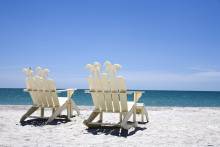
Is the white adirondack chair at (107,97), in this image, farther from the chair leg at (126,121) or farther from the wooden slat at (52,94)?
the wooden slat at (52,94)

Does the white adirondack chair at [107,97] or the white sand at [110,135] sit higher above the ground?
the white adirondack chair at [107,97]

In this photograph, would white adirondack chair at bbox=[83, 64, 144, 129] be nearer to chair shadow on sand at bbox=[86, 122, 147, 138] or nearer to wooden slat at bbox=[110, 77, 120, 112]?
wooden slat at bbox=[110, 77, 120, 112]

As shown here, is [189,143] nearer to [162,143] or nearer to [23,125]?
[162,143]

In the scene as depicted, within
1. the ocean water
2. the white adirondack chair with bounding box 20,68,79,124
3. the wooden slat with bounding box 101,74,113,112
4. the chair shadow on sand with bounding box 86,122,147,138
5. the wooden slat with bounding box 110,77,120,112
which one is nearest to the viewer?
the chair shadow on sand with bounding box 86,122,147,138

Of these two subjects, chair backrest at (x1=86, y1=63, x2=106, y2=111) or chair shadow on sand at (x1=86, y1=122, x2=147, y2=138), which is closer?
chair shadow on sand at (x1=86, y1=122, x2=147, y2=138)

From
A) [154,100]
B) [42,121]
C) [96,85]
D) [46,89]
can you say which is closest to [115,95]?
[96,85]

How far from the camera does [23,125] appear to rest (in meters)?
9.27

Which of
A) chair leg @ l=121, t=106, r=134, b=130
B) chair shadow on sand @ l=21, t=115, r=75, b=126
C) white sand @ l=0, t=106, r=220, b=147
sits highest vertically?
chair leg @ l=121, t=106, r=134, b=130

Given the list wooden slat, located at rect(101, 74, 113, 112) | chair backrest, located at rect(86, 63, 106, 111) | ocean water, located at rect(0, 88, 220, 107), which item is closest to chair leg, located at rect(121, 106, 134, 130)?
wooden slat, located at rect(101, 74, 113, 112)

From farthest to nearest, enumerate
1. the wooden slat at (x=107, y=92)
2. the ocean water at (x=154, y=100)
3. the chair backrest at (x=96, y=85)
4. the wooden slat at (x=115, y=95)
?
the ocean water at (x=154, y=100) → the chair backrest at (x=96, y=85) → the wooden slat at (x=107, y=92) → the wooden slat at (x=115, y=95)

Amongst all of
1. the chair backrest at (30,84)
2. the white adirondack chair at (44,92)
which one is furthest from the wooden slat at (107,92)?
the chair backrest at (30,84)

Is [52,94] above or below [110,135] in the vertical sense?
above

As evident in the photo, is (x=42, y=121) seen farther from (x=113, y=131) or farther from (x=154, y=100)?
(x=154, y=100)

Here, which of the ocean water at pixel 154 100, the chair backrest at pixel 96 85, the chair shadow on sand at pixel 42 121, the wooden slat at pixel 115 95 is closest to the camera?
the wooden slat at pixel 115 95
